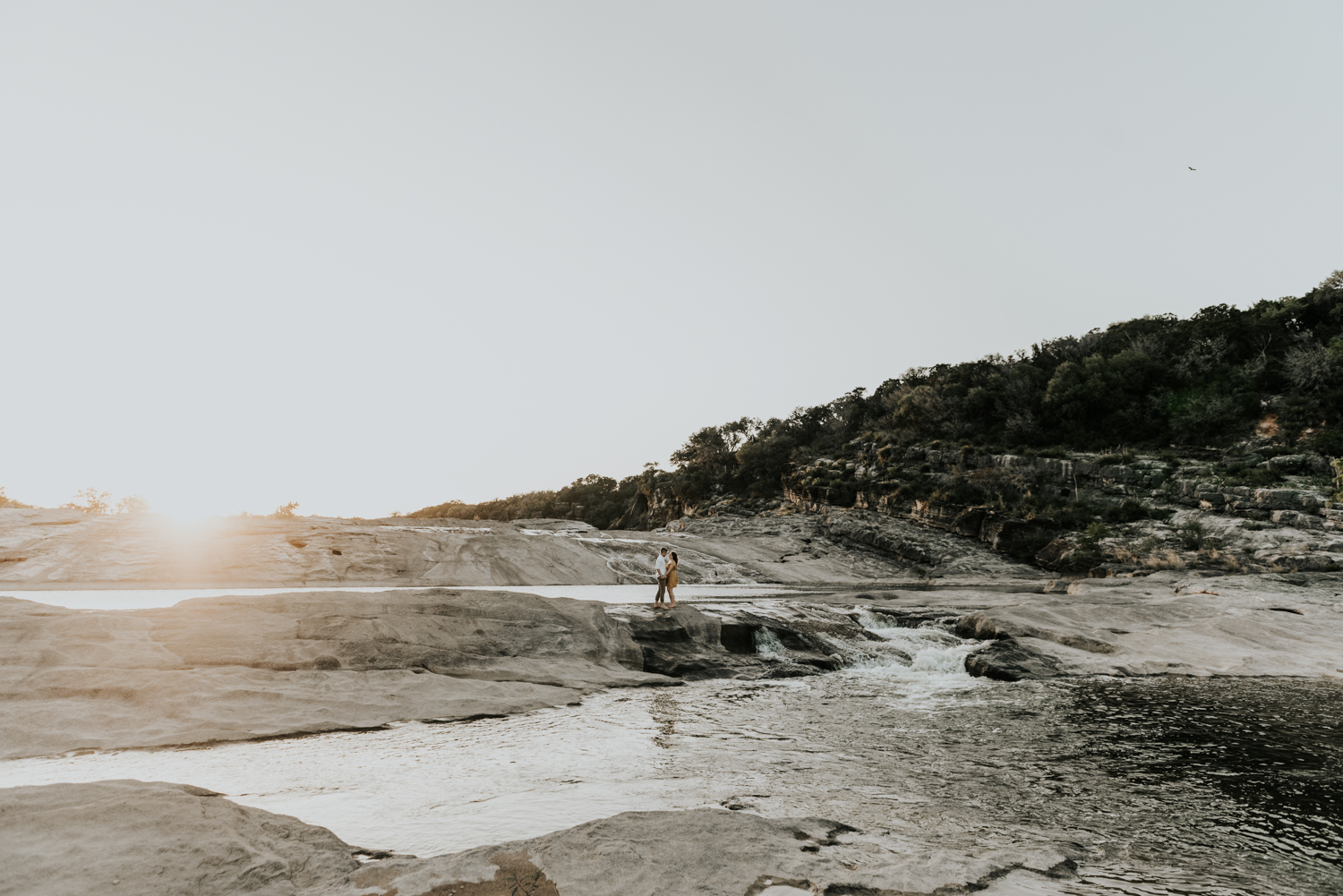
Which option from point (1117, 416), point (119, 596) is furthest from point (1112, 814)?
point (1117, 416)

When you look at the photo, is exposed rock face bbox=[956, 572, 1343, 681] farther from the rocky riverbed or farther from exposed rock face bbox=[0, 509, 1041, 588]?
exposed rock face bbox=[0, 509, 1041, 588]

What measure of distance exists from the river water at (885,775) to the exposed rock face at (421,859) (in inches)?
21.1

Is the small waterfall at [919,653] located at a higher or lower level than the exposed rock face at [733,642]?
lower

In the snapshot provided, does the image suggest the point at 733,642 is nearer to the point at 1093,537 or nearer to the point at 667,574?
the point at 667,574

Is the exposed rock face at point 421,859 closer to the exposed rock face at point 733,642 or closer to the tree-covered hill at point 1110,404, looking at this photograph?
the exposed rock face at point 733,642

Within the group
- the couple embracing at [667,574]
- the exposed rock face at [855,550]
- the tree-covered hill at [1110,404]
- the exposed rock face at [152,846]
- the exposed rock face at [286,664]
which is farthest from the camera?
the tree-covered hill at [1110,404]

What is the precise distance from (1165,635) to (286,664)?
856 inches

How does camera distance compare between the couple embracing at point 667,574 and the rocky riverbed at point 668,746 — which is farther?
the couple embracing at point 667,574

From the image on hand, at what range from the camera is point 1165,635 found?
1823cm

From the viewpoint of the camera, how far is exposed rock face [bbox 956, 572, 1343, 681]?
15.8 meters

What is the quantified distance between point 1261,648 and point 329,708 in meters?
22.2

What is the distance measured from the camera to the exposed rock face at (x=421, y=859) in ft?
13.3

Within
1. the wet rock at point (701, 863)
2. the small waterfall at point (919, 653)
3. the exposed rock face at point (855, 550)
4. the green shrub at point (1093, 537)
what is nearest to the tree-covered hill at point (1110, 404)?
the exposed rock face at point (855, 550)

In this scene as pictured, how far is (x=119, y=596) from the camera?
19.9m
